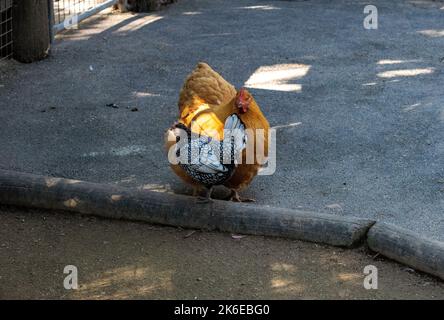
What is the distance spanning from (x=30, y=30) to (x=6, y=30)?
0.28 meters

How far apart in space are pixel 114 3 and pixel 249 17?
1.85m

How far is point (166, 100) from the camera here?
25.3 ft

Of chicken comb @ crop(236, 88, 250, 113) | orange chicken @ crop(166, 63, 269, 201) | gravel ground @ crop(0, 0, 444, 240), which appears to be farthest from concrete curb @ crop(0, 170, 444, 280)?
chicken comb @ crop(236, 88, 250, 113)

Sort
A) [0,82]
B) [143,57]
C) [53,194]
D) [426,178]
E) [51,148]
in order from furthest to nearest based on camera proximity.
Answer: [143,57]
[0,82]
[51,148]
[426,178]
[53,194]

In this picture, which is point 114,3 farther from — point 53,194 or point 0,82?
point 53,194

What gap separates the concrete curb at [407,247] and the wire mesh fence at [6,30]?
17.2 feet

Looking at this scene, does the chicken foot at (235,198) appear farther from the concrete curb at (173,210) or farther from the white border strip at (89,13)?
the white border strip at (89,13)

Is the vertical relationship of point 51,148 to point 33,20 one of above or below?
below

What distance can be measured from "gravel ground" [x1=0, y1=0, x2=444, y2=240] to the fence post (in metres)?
0.16

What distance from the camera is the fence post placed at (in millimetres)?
8625

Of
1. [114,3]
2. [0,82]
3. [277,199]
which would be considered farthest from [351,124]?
[114,3]

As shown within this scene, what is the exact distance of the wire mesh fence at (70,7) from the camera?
34.3 ft

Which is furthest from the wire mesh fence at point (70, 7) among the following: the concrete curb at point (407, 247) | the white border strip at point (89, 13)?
the concrete curb at point (407, 247)

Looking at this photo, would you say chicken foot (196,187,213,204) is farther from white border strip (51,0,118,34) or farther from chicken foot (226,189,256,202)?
white border strip (51,0,118,34)
